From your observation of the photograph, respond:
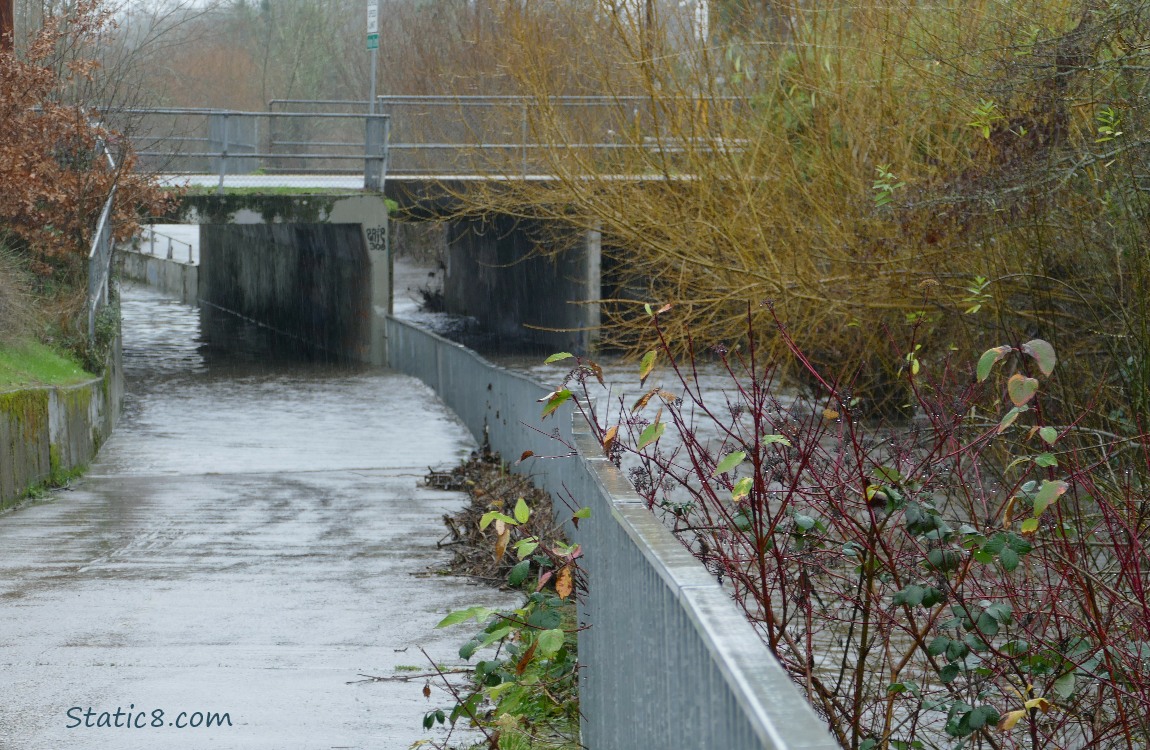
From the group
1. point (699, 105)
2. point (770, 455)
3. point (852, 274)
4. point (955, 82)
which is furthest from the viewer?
point (699, 105)

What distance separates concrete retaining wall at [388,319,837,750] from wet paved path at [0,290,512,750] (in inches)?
45.3

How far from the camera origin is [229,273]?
43125 mm

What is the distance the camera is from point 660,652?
2.75 meters

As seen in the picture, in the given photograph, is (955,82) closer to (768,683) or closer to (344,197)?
(768,683)

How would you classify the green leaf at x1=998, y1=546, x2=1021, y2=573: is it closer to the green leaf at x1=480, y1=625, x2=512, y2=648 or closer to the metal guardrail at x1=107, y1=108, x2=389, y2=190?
the green leaf at x1=480, y1=625, x2=512, y2=648

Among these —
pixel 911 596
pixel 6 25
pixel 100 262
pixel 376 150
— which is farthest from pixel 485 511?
pixel 376 150

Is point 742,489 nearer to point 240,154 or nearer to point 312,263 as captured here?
point 240,154

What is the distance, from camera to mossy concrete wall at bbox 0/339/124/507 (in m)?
11.5

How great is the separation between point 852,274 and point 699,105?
2197mm

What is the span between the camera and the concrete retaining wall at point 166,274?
1913 inches

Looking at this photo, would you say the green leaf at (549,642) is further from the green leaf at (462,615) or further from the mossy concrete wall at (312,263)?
the mossy concrete wall at (312,263)

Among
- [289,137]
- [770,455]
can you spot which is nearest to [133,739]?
[770,455]

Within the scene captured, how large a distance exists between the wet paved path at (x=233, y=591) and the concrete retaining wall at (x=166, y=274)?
31.7 metres

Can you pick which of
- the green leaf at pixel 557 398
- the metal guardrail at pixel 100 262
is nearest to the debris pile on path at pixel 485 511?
the green leaf at pixel 557 398
